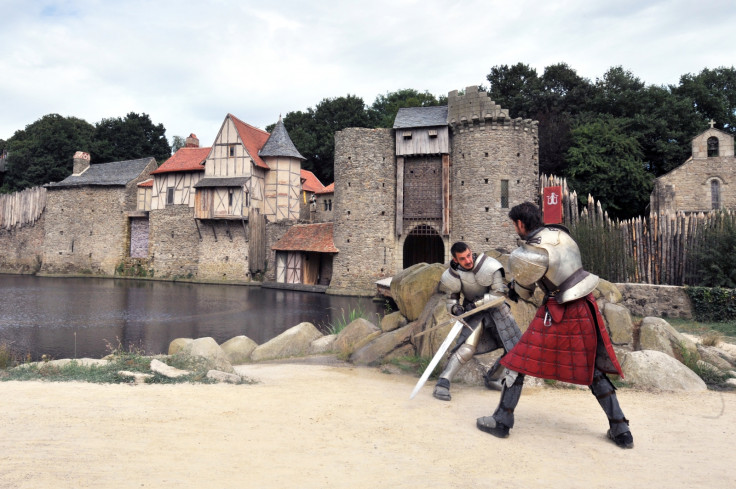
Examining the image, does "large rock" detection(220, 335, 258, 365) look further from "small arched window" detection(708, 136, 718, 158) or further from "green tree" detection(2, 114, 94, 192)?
"green tree" detection(2, 114, 94, 192)

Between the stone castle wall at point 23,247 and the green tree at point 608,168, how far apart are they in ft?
132

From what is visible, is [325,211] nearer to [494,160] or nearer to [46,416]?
[494,160]

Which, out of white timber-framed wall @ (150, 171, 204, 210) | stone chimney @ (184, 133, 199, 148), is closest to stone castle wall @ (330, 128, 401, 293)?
white timber-framed wall @ (150, 171, 204, 210)

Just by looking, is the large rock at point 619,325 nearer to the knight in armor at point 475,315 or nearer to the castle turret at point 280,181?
the knight in armor at point 475,315

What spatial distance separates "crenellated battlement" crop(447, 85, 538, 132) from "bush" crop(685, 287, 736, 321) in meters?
14.5

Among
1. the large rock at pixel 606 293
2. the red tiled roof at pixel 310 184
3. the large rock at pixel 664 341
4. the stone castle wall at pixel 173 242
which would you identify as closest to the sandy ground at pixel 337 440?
the large rock at pixel 664 341

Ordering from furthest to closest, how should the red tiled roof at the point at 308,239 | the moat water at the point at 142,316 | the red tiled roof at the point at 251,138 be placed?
the red tiled roof at the point at 251,138
the red tiled roof at the point at 308,239
the moat water at the point at 142,316

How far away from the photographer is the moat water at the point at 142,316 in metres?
10.5

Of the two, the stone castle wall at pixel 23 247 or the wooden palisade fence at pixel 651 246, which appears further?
the stone castle wall at pixel 23 247

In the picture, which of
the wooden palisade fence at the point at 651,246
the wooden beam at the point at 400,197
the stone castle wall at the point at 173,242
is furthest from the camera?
the stone castle wall at the point at 173,242

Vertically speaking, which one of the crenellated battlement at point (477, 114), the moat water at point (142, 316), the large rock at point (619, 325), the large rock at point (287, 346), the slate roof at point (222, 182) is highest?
the crenellated battlement at point (477, 114)

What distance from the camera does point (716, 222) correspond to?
10.3 metres

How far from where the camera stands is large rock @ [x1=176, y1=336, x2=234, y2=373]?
576 centimetres

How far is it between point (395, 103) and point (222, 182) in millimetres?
20172
